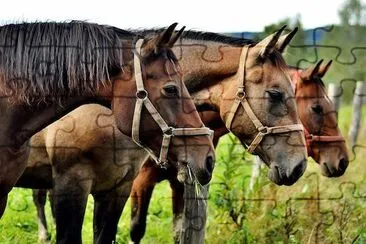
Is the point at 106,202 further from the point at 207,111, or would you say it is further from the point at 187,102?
the point at 187,102

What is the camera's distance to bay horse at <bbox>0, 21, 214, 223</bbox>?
5.20 metres

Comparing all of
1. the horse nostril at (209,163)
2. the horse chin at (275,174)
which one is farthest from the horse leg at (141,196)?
the horse nostril at (209,163)

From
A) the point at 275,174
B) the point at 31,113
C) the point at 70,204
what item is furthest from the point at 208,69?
the point at 31,113

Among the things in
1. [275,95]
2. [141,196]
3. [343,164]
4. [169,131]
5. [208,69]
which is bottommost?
[141,196]

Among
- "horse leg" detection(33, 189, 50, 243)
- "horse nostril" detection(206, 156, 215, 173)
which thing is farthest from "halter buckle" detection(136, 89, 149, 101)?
"horse leg" detection(33, 189, 50, 243)

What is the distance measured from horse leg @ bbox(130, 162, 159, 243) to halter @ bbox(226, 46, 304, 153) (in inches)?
56.0

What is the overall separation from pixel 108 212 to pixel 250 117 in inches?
57.6

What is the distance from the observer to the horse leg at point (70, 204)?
6238 millimetres

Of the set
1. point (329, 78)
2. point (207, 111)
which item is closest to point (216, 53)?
point (207, 111)

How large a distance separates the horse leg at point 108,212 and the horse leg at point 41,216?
1.46 metres

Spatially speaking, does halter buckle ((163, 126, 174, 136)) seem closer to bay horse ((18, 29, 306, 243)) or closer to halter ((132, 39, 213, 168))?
halter ((132, 39, 213, 168))

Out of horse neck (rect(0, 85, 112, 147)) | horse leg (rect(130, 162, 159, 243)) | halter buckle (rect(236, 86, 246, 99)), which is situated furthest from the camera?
Result: horse leg (rect(130, 162, 159, 243))

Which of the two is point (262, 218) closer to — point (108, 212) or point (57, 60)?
point (108, 212)

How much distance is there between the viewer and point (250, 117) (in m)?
6.11
